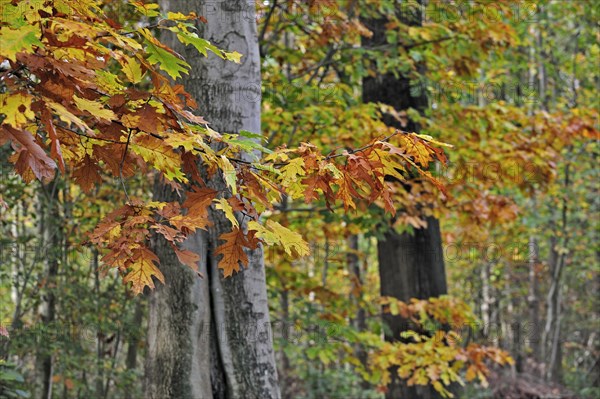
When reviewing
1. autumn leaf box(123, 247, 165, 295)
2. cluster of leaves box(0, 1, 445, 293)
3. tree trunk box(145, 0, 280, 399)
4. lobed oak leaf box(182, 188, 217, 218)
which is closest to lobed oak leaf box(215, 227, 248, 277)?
cluster of leaves box(0, 1, 445, 293)

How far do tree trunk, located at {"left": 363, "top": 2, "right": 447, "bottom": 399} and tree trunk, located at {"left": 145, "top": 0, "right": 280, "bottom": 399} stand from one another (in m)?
3.52

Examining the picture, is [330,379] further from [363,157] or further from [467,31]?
[363,157]

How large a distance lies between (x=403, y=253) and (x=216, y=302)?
12.6 feet

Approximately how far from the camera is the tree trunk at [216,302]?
329 cm

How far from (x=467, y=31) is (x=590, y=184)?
997cm

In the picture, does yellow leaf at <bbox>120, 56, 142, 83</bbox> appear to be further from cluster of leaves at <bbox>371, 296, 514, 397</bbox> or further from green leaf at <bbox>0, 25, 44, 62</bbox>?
cluster of leaves at <bbox>371, 296, 514, 397</bbox>

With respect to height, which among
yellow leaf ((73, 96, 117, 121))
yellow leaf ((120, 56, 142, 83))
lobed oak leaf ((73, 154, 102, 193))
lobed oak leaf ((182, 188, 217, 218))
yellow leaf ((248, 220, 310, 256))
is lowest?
yellow leaf ((248, 220, 310, 256))

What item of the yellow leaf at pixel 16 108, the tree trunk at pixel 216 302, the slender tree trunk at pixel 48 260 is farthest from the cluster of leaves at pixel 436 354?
the yellow leaf at pixel 16 108

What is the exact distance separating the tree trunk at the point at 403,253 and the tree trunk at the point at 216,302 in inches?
139

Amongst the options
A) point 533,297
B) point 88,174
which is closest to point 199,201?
point 88,174

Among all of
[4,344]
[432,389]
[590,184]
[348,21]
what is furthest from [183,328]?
[590,184]

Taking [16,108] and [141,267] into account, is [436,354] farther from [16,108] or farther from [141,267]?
[16,108]

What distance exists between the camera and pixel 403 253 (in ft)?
22.4

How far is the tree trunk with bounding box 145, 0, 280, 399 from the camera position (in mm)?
3291
